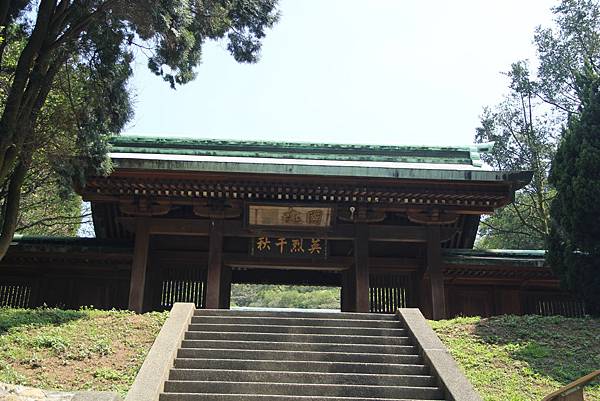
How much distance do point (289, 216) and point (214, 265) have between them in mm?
2132

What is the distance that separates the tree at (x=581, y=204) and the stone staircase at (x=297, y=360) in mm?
4680

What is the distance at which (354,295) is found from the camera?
52.9 ft

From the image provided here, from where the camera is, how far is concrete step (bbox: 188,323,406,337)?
11328 millimetres

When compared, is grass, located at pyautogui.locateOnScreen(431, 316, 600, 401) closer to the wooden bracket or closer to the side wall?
the wooden bracket

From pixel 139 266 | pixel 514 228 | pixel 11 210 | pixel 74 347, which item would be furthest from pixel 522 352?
pixel 514 228

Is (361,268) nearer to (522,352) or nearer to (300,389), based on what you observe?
(522,352)

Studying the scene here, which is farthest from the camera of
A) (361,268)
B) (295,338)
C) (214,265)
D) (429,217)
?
(429,217)

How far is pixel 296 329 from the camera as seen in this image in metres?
11.4

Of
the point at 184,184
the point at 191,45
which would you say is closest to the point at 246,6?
the point at 191,45

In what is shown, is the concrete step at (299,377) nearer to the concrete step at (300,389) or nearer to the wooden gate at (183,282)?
the concrete step at (300,389)

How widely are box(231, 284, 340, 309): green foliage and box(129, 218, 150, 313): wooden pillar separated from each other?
23.4 meters

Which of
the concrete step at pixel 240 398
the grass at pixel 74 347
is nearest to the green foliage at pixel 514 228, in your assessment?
the grass at pixel 74 347

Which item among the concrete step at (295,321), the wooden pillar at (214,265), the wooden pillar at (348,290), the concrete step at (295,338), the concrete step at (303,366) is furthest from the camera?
the wooden pillar at (348,290)

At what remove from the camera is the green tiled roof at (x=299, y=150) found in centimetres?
1695
